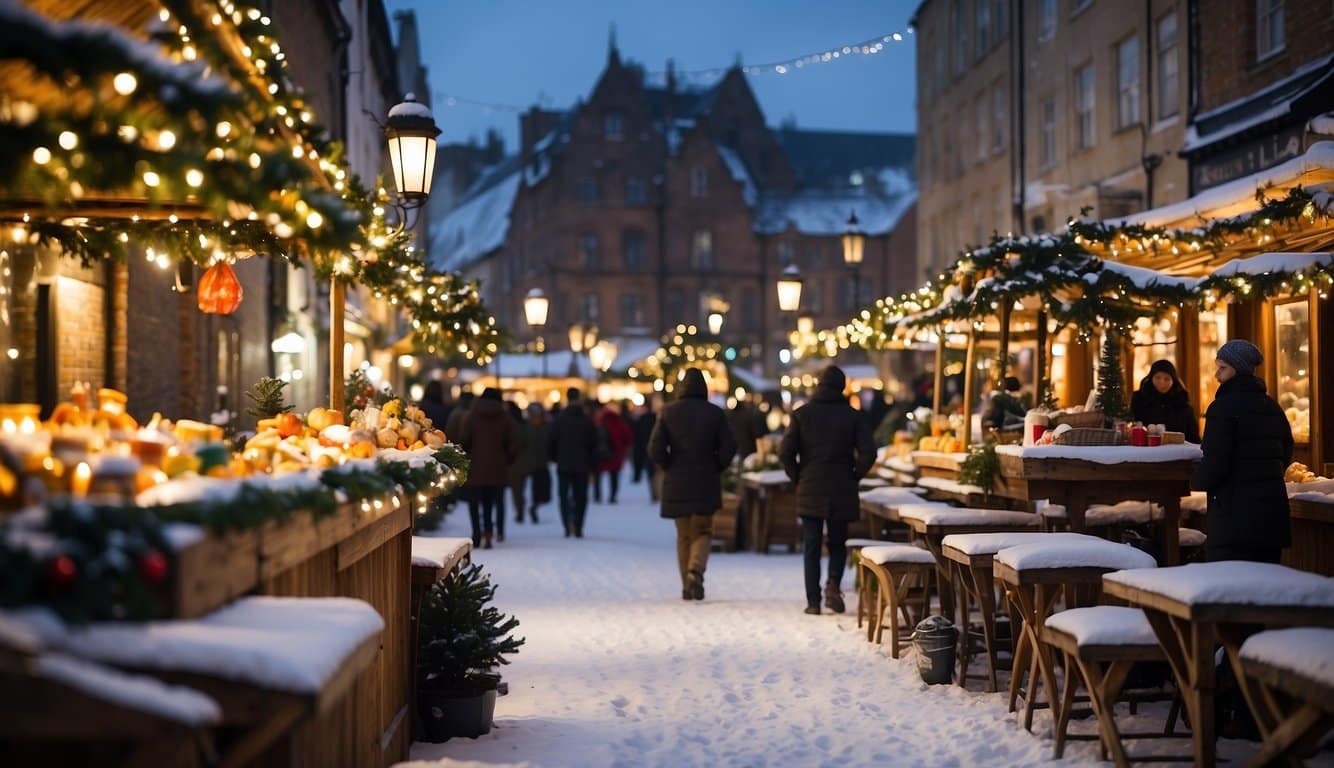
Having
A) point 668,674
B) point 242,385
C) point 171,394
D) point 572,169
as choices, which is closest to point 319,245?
point 668,674

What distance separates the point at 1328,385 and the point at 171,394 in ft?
36.3

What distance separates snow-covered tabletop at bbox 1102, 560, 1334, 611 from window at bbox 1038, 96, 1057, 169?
81.8 feet

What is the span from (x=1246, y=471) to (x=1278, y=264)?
3345 millimetres

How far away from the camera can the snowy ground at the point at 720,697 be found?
8.24 meters

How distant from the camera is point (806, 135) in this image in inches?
3681

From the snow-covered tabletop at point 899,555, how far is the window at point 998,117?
24.0 meters

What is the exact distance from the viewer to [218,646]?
393 cm

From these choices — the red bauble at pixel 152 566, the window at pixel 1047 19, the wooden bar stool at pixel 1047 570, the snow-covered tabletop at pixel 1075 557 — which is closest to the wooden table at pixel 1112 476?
the wooden bar stool at pixel 1047 570

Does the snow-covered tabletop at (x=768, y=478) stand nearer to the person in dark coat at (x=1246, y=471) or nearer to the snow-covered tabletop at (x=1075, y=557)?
the person in dark coat at (x=1246, y=471)

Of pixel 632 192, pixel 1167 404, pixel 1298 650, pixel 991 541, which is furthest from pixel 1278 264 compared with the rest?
pixel 632 192

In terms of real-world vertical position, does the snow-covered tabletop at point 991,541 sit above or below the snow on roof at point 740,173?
below

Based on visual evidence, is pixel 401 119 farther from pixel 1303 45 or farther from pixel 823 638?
pixel 1303 45

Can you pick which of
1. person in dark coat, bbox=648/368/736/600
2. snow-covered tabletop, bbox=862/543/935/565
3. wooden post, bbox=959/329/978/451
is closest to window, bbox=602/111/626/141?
wooden post, bbox=959/329/978/451

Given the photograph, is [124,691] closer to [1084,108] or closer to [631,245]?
[1084,108]
